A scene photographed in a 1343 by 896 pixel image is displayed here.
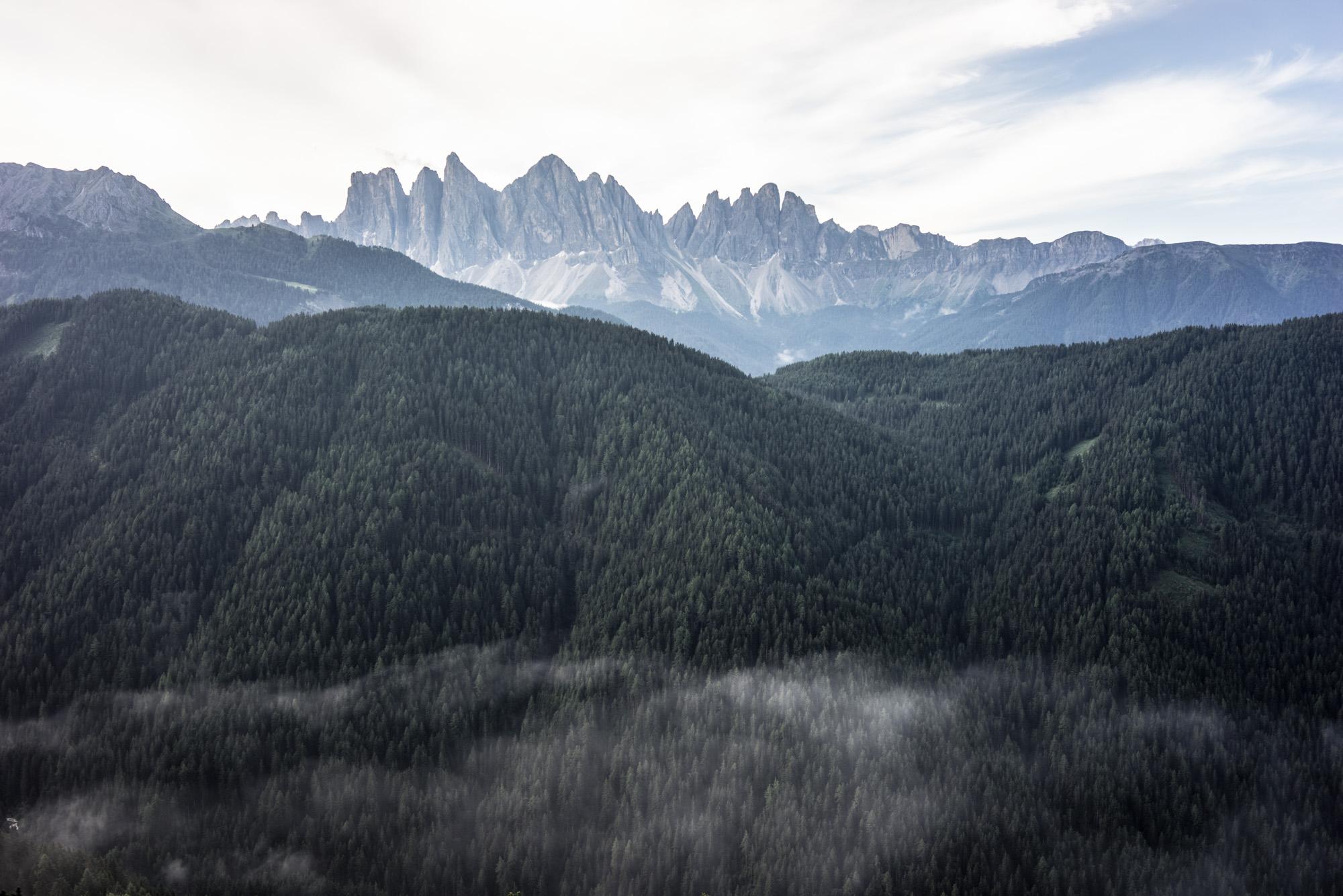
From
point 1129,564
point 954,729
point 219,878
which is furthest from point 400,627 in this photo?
point 1129,564

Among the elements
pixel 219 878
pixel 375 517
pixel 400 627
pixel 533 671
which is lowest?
pixel 219 878

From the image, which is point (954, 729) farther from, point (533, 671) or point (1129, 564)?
point (533, 671)

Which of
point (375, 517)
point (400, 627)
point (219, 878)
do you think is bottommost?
point (219, 878)

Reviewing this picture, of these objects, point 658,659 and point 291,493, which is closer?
point 658,659

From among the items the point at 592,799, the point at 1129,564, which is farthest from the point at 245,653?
the point at 1129,564

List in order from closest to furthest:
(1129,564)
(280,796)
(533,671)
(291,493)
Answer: (280,796) < (533,671) < (1129,564) < (291,493)

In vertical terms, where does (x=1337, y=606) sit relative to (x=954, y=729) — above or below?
above

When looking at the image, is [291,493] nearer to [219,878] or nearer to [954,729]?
[219,878]

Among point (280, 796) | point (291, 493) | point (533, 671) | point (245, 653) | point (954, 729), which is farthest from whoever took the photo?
point (291, 493)

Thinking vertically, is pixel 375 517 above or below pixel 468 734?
above
